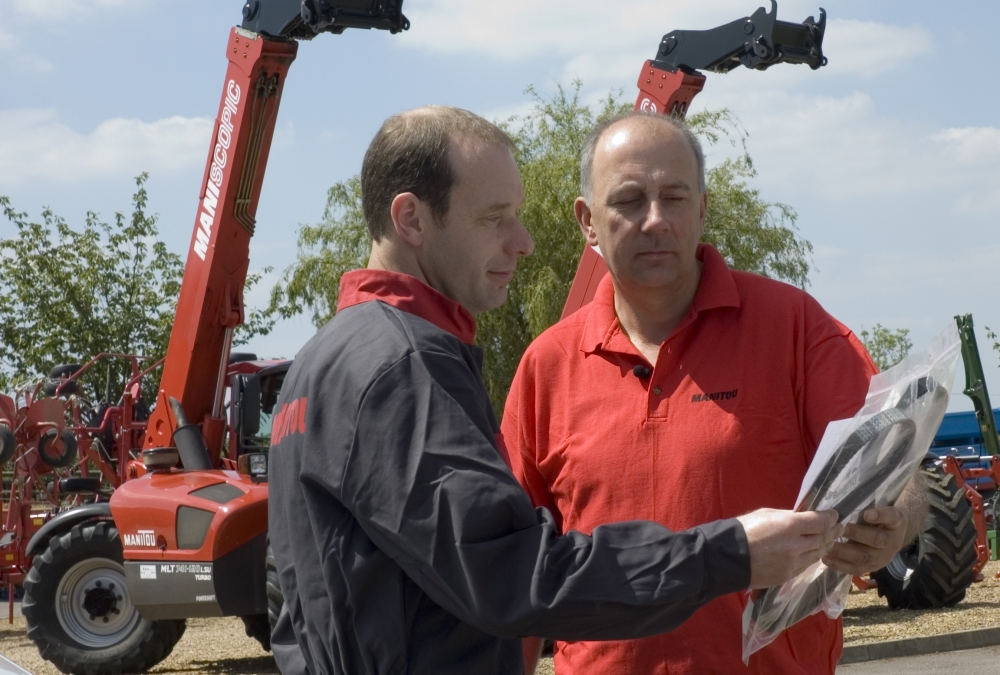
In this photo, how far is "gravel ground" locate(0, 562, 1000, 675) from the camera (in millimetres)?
10023

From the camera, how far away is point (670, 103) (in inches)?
389

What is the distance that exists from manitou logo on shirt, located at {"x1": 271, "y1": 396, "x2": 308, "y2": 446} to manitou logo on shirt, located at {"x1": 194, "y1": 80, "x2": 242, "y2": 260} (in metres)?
7.48

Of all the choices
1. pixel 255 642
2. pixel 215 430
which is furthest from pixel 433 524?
pixel 255 642

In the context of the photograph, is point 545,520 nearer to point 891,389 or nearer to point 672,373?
point 891,389

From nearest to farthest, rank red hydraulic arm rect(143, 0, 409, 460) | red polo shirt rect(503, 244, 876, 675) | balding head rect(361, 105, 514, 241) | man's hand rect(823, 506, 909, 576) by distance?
balding head rect(361, 105, 514, 241) → man's hand rect(823, 506, 909, 576) → red polo shirt rect(503, 244, 876, 675) → red hydraulic arm rect(143, 0, 409, 460)

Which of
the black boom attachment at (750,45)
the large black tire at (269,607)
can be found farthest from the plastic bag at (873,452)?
the black boom attachment at (750,45)

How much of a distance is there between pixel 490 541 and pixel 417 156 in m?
0.66

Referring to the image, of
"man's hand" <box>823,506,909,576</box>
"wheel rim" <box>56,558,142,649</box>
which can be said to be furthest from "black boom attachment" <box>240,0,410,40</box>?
"man's hand" <box>823,506,909,576</box>

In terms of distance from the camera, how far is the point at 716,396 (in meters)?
2.85

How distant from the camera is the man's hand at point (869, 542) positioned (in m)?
2.25

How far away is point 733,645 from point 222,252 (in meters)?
7.15

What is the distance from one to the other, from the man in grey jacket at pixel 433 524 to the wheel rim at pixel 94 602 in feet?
26.4

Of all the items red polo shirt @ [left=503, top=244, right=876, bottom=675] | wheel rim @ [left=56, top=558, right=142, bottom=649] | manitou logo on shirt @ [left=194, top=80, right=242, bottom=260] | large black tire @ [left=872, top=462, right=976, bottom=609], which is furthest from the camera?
large black tire @ [left=872, top=462, right=976, bottom=609]

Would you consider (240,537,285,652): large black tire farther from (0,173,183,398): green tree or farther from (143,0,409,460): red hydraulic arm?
(0,173,183,398): green tree
